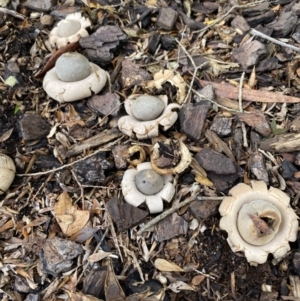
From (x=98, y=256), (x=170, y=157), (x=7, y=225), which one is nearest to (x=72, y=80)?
(x=170, y=157)

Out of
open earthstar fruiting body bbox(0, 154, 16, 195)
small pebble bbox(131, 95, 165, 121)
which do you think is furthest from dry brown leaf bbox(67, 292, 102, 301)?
small pebble bbox(131, 95, 165, 121)

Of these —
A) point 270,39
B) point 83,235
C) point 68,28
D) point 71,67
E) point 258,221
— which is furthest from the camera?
point 68,28

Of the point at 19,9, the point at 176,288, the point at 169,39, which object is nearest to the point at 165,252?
the point at 176,288

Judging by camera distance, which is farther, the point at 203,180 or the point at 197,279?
the point at 203,180

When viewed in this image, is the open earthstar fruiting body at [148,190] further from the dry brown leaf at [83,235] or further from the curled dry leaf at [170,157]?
the dry brown leaf at [83,235]

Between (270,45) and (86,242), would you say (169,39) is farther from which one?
(86,242)

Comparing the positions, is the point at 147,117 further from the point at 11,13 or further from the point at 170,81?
the point at 11,13
